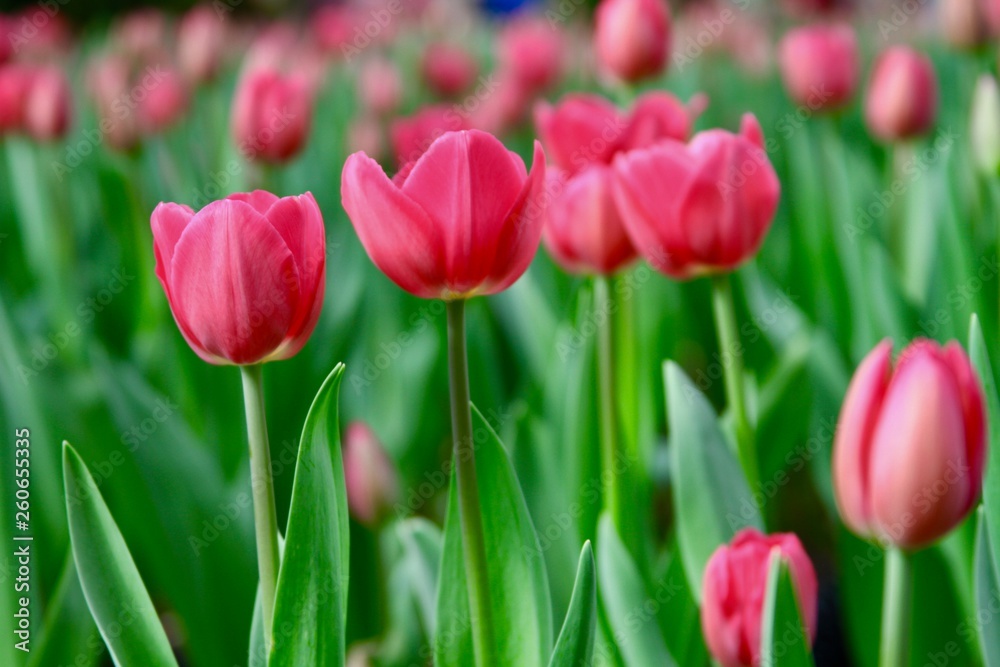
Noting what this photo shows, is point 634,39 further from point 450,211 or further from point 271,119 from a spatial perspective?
point 450,211

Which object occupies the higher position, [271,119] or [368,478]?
[271,119]

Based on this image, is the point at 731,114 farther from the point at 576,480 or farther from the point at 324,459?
the point at 324,459

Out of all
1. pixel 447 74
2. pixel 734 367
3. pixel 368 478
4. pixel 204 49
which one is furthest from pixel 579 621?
pixel 447 74

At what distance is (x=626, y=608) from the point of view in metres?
0.62

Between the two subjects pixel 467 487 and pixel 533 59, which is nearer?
pixel 467 487

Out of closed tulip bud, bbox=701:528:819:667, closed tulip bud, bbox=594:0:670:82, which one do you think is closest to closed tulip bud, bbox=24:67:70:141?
closed tulip bud, bbox=594:0:670:82

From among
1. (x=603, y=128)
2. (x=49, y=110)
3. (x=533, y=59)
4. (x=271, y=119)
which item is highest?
(x=533, y=59)

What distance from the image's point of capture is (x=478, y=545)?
502 millimetres

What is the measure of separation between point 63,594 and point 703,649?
0.45 metres

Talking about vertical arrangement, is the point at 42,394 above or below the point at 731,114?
below

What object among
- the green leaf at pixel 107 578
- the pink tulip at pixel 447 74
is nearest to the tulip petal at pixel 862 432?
the green leaf at pixel 107 578

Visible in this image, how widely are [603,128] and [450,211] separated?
37 centimetres

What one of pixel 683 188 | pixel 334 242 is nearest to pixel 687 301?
pixel 334 242

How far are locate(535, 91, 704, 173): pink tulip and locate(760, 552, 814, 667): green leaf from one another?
16.1 inches
